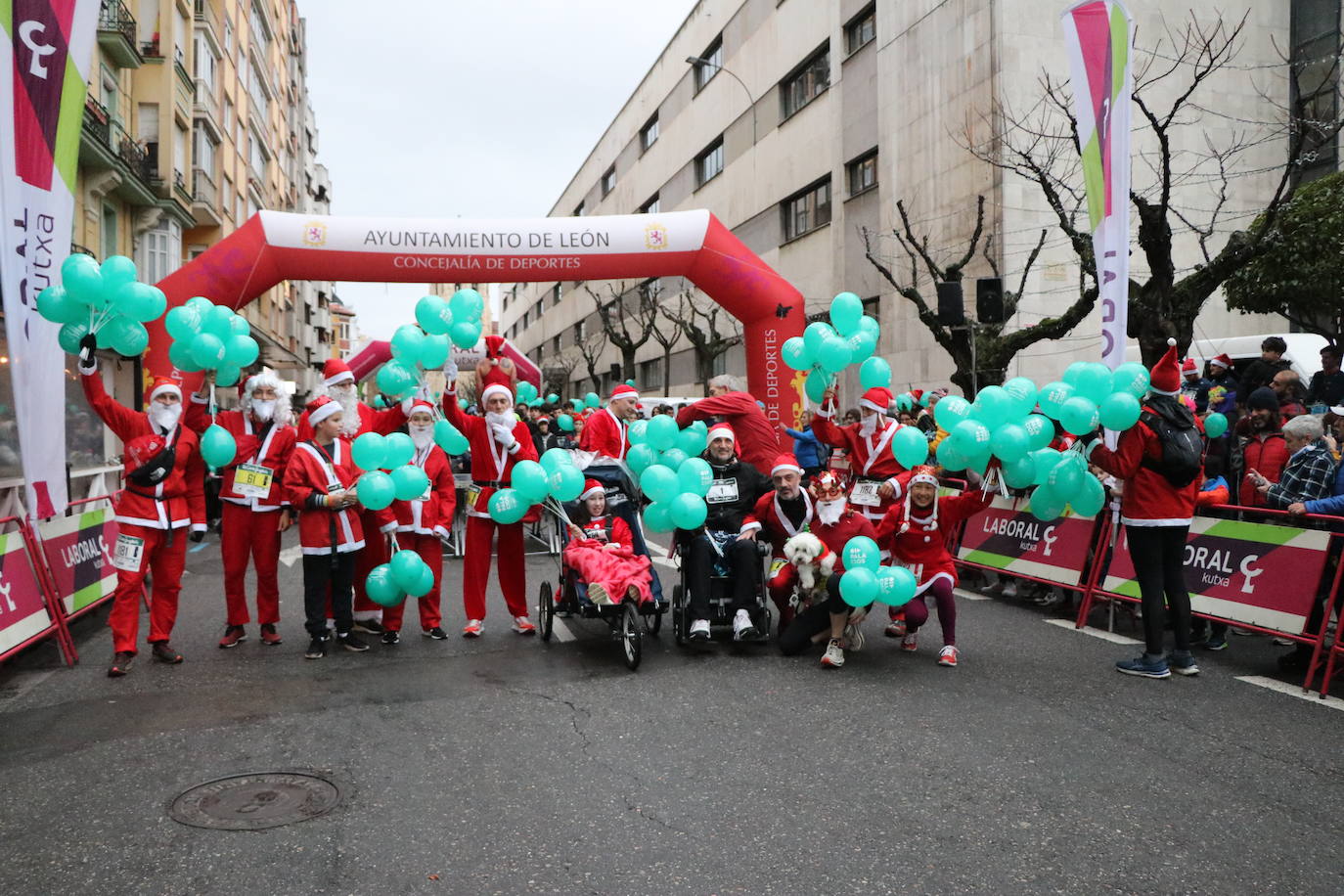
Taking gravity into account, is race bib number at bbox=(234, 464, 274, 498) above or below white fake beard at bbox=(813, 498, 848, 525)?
above

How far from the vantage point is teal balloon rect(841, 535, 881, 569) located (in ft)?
20.7

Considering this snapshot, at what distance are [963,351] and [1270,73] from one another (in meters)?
10.7

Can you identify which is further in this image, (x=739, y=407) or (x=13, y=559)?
(x=739, y=407)

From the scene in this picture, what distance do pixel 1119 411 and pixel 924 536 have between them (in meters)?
1.61

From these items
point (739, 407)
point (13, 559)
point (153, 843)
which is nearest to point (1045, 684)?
point (739, 407)

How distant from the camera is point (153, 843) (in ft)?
12.6

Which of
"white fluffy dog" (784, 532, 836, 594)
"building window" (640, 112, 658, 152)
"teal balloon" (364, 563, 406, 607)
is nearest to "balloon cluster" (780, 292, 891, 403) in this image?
"white fluffy dog" (784, 532, 836, 594)

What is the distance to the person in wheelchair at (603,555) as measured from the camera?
6.61 m

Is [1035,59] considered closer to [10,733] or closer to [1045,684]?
[1045,684]

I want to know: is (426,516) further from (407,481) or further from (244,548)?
(244,548)

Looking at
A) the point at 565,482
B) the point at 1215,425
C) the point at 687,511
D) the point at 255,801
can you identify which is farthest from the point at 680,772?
the point at 1215,425

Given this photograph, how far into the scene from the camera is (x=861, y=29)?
25.7 meters

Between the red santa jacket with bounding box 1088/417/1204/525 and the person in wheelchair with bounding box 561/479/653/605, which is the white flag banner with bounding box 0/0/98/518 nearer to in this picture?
the person in wheelchair with bounding box 561/479/653/605

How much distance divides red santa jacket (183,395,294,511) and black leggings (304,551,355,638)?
0.55 m
